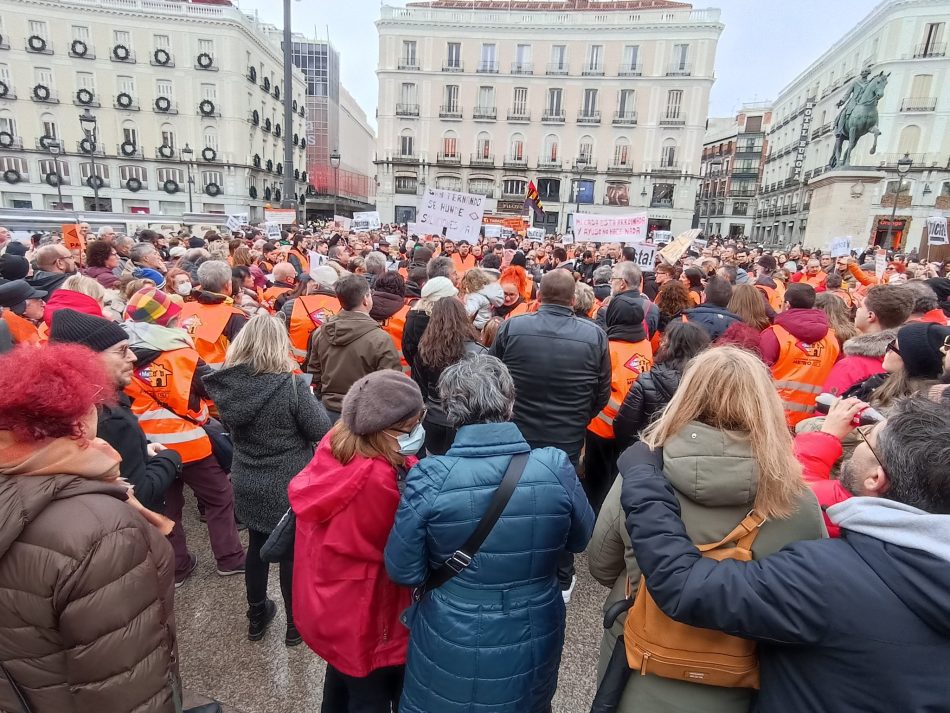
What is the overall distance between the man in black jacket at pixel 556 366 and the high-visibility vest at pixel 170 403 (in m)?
1.75

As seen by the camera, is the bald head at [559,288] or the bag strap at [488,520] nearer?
the bag strap at [488,520]

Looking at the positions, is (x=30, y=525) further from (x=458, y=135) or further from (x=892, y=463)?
(x=458, y=135)

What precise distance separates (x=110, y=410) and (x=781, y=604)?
2.47 m

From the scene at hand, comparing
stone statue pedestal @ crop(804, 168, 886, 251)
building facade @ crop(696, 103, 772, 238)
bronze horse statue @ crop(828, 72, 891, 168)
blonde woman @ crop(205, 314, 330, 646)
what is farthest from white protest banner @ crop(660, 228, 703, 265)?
building facade @ crop(696, 103, 772, 238)

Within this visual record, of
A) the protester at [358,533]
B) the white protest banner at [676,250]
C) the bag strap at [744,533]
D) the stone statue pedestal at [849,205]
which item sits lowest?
the protester at [358,533]

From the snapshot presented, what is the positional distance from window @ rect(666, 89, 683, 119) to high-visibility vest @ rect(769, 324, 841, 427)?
42.4 m

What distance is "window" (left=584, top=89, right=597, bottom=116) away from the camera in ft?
135

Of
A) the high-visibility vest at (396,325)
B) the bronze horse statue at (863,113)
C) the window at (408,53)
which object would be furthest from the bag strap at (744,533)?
the window at (408,53)

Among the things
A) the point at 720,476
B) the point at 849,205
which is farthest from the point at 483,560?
the point at 849,205

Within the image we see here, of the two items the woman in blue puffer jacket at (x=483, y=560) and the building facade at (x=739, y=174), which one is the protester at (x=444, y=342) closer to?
the woman in blue puffer jacket at (x=483, y=560)

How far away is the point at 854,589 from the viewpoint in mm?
1111

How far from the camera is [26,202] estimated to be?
3884 centimetres

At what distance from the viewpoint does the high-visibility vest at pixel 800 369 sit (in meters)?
3.82

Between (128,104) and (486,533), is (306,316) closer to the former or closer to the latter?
(486,533)
